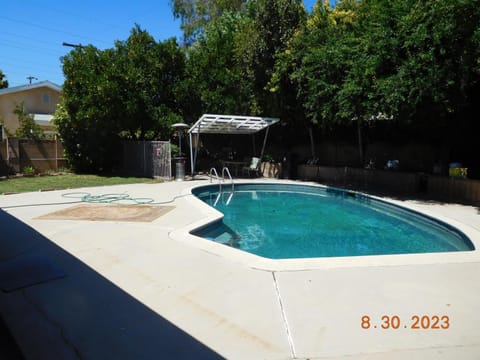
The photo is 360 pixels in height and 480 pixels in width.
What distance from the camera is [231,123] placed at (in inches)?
577

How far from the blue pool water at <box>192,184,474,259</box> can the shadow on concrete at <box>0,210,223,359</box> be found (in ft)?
8.80

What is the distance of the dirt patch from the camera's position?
6684 millimetres

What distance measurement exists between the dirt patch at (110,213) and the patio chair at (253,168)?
8049 millimetres

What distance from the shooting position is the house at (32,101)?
20.9 metres

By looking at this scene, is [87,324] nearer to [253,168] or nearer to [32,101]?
[253,168]

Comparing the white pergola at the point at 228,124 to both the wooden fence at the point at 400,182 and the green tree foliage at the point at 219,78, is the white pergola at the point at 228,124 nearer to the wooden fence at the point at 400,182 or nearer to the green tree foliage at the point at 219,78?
the green tree foliage at the point at 219,78

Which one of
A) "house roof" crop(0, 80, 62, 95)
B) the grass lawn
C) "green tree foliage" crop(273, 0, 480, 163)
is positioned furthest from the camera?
"house roof" crop(0, 80, 62, 95)

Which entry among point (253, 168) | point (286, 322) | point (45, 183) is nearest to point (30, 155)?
point (45, 183)

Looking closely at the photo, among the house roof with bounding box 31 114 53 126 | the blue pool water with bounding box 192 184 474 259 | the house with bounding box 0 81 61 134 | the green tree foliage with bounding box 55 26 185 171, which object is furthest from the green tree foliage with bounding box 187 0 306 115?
the house with bounding box 0 81 61 134

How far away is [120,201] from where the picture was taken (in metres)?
8.80

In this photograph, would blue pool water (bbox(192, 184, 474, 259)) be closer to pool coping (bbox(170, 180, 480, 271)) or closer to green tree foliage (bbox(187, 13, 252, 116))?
pool coping (bbox(170, 180, 480, 271))

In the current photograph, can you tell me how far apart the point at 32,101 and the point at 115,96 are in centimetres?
1204

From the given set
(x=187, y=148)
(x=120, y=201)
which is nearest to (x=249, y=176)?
(x=187, y=148)

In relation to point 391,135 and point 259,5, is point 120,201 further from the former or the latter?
point 391,135
